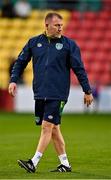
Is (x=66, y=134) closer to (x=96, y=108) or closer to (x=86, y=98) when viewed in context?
(x=86, y=98)

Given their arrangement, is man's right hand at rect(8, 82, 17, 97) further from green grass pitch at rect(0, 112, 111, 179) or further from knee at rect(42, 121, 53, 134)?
green grass pitch at rect(0, 112, 111, 179)

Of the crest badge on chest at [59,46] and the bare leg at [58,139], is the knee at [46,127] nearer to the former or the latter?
the bare leg at [58,139]

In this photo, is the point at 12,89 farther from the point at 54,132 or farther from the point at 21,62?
the point at 54,132

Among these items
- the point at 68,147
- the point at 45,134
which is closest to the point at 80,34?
the point at 68,147

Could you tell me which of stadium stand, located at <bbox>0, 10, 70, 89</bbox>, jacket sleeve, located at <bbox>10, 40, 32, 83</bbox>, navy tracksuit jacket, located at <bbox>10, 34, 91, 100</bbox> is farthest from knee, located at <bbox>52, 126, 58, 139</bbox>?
stadium stand, located at <bbox>0, 10, 70, 89</bbox>

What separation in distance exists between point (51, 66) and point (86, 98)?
612 mm

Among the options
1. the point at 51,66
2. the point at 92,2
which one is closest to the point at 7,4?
the point at 92,2

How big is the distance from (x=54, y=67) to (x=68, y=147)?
4616 millimetres

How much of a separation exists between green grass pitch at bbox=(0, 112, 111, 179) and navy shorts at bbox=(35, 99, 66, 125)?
68 centimetres

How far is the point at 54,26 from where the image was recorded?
1114cm

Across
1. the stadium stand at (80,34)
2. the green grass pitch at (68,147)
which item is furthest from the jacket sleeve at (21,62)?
the stadium stand at (80,34)

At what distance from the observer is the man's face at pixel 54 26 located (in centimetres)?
1113

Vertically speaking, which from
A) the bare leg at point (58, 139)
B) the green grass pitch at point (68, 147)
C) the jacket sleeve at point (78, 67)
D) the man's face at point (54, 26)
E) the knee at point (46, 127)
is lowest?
the green grass pitch at point (68, 147)

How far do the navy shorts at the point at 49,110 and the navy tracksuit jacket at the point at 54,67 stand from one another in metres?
0.07
